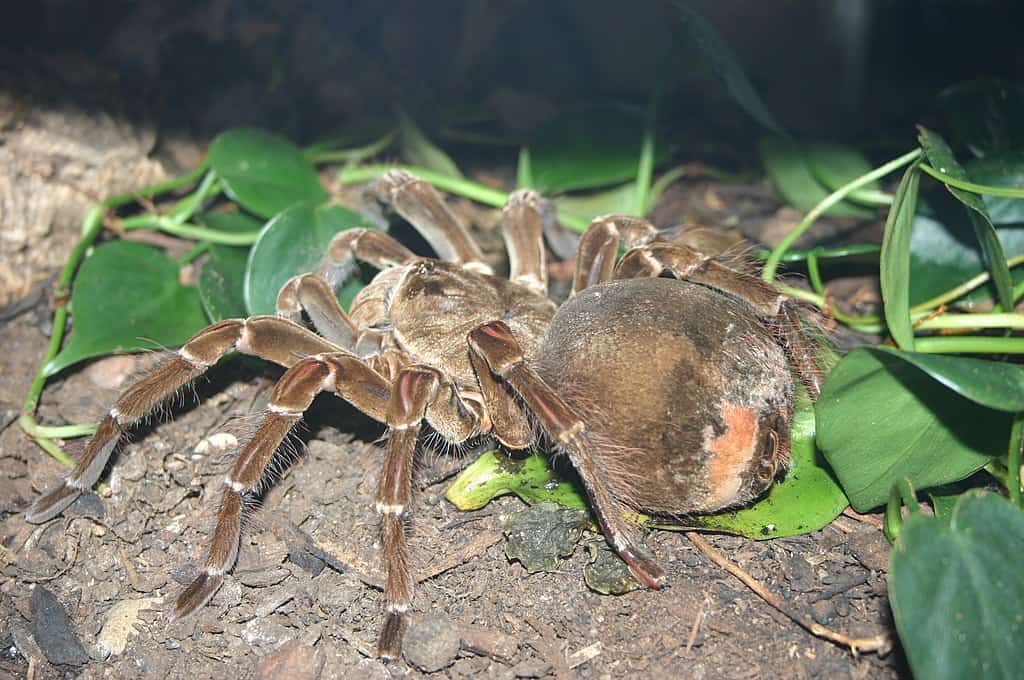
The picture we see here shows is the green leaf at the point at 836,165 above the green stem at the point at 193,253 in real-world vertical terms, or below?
above

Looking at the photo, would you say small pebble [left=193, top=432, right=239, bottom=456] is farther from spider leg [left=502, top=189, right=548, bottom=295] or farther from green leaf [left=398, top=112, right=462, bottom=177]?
green leaf [left=398, top=112, right=462, bottom=177]

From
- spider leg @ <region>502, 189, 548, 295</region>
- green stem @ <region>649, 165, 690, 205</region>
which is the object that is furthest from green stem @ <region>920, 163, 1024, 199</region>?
green stem @ <region>649, 165, 690, 205</region>

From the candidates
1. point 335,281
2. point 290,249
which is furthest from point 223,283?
point 335,281

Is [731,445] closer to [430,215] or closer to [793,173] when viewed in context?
[430,215]

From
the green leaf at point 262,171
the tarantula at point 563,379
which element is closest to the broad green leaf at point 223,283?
the green leaf at point 262,171

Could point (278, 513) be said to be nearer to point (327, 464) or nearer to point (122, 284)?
point (327, 464)

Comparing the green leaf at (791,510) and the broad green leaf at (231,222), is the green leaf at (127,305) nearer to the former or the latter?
the broad green leaf at (231,222)

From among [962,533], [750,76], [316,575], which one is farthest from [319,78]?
[962,533]
